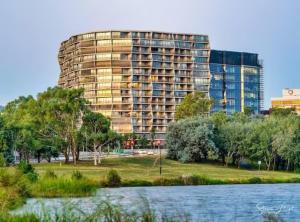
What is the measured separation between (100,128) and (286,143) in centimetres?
Result: 3286

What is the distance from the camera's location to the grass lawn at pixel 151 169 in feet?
342

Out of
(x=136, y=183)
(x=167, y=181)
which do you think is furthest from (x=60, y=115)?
(x=136, y=183)

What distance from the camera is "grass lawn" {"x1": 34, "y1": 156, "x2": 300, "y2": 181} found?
4104 inches

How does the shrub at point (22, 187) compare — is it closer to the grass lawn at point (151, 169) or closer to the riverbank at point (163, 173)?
the riverbank at point (163, 173)

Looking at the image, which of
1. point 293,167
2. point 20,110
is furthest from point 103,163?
point 293,167

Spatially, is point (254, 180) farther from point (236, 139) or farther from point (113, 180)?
point (236, 139)

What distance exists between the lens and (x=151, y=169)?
118 metres

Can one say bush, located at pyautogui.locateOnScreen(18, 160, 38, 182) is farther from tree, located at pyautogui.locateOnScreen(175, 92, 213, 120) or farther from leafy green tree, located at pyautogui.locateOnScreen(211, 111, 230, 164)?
tree, located at pyautogui.locateOnScreen(175, 92, 213, 120)

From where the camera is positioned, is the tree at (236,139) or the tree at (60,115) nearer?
the tree at (60,115)

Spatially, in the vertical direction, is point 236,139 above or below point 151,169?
above

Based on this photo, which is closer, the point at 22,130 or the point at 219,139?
the point at 22,130

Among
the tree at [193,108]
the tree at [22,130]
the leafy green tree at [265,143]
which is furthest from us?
the tree at [193,108]

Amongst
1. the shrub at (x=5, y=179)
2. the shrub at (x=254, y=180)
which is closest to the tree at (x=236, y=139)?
the shrub at (x=254, y=180)

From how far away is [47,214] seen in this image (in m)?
18.8
